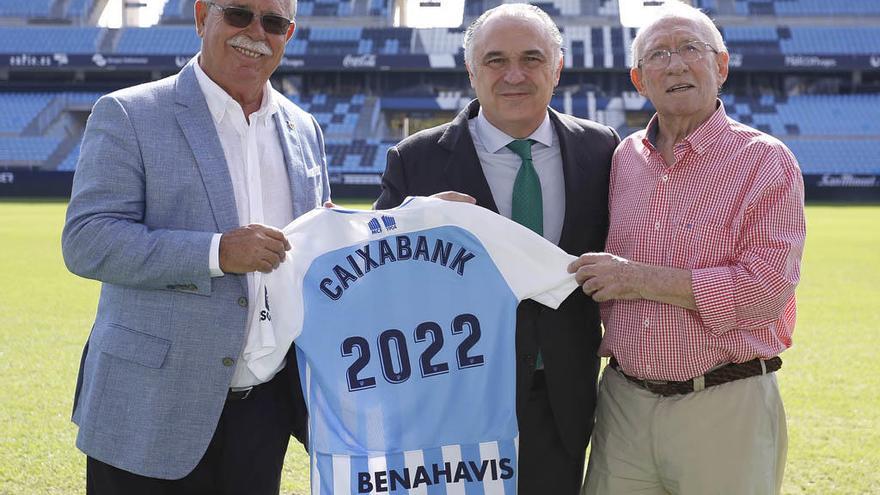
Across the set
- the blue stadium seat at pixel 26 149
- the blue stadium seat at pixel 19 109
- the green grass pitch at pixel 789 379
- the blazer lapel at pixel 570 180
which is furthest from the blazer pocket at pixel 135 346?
the blue stadium seat at pixel 19 109

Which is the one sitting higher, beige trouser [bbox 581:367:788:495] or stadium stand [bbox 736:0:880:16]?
stadium stand [bbox 736:0:880:16]

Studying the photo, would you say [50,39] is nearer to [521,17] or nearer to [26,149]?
[26,149]

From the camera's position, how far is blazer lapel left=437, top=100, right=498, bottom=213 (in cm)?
287

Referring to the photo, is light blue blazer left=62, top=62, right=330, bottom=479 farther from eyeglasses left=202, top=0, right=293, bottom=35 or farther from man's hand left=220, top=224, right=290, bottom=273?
eyeglasses left=202, top=0, right=293, bottom=35

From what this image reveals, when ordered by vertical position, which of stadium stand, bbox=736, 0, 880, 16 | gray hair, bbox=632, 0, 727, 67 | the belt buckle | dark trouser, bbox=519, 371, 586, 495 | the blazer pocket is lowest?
dark trouser, bbox=519, 371, 586, 495

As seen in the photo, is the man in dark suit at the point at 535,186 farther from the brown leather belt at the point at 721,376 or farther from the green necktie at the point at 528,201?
the brown leather belt at the point at 721,376

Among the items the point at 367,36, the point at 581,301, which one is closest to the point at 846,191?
the point at 367,36

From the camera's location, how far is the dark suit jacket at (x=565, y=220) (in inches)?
110

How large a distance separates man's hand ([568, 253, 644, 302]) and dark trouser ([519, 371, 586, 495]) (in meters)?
0.43

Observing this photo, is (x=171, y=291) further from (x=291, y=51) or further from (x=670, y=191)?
(x=291, y=51)

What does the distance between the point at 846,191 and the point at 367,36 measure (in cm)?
2080

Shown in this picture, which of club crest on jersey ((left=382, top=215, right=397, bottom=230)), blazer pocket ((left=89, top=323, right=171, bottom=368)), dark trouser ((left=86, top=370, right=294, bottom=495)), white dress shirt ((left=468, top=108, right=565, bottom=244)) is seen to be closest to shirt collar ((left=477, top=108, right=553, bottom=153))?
white dress shirt ((left=468, top=108, right=565, bottom=244))

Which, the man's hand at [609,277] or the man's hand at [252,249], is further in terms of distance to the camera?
the man's hand at [609,277]

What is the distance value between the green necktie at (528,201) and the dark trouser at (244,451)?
856 mm
